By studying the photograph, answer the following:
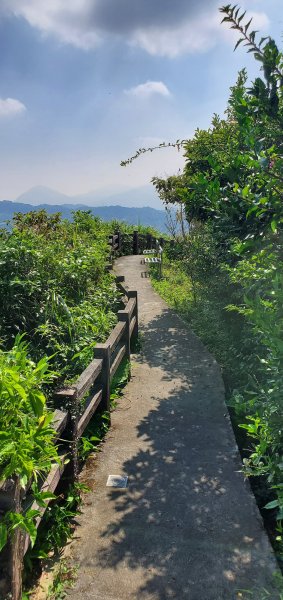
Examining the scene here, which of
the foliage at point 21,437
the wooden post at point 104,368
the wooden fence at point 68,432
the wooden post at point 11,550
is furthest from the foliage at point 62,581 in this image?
the wooden post at point 104,368

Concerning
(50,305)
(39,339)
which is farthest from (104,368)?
(50,305)

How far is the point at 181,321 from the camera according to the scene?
33.6ft

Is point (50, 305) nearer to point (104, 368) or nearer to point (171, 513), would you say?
point (104, 368)

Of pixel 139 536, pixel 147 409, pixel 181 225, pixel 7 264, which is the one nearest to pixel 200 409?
pixel 147 409

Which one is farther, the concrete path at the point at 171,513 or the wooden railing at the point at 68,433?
the concrete path at the point at 171,513

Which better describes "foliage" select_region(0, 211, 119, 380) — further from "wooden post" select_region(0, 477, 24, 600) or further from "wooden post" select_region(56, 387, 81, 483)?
"wooden post" select_region(0, 477, 24, 600)

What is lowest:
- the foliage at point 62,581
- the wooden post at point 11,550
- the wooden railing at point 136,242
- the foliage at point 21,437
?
the foliage at point 62,581

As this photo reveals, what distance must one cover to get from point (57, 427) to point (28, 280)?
2579 mm

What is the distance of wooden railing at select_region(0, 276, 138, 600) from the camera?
95.1 inches

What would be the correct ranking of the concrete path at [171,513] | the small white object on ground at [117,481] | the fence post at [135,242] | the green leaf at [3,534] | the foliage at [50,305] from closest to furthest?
the green leaf at [3,534]
the concrete path at [171,513]
the small white object on ground at [117,481]
the foliage at [50,305]
the fence post at [135,242]

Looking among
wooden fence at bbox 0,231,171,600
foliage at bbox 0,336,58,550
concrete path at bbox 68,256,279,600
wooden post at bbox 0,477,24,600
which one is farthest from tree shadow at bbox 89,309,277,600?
foliage at bbox 0,336,58,550

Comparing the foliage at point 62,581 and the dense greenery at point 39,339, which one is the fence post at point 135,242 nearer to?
the dense greenery at point 39,339

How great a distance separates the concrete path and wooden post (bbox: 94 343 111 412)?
400 millimetres

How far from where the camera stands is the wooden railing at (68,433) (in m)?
2.42
